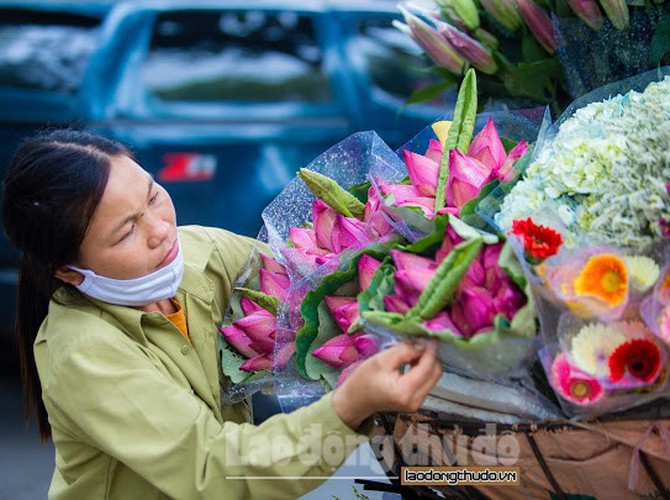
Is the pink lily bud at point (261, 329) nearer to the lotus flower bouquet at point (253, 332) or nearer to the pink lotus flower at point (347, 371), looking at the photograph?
the lotus flower bouquet at point (253, 332)

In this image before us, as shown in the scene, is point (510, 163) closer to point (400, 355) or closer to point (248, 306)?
point (400, 355)

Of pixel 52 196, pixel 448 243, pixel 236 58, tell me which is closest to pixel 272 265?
pixel 52 196

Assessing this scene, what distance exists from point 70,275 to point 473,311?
0.74m

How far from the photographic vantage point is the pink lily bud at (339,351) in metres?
1.59

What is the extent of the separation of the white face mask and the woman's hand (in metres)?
0.45

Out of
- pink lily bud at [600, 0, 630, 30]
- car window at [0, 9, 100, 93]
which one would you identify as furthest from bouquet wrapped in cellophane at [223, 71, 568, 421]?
car window at [0, 9, 100, 93]

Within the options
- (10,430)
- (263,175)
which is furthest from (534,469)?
(10,430)

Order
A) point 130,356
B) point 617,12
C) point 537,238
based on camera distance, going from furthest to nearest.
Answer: point 617,12 < point 130,356 < point 537,238

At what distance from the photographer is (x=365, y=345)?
1554 millimetres

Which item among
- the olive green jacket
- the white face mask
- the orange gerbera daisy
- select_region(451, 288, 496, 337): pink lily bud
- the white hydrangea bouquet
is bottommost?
the olive green jacket

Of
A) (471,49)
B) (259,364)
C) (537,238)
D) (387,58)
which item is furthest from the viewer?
(387,58)

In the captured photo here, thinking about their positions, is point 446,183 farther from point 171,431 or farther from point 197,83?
point 197,83

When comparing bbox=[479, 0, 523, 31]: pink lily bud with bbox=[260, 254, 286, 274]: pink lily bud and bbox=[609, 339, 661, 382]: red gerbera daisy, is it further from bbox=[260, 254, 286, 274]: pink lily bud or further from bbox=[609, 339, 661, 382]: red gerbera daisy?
bbox=[609, 339, 661, 382]: red gerbera daisy

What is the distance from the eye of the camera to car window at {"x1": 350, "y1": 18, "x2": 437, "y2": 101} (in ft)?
15.8
